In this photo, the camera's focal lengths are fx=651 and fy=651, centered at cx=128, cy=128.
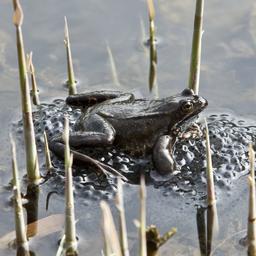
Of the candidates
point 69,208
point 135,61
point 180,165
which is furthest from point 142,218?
point 135,61

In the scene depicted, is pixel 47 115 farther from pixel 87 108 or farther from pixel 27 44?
pixel 27 44

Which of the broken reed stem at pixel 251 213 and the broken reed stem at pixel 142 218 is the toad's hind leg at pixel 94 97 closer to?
the broken reed stem at pixel 251 213

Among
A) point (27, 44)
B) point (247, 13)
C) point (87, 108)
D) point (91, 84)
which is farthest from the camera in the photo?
point (247, 13)

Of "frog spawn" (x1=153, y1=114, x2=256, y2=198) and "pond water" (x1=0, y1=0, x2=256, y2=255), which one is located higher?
"pond water" (x1=0, y1=0, x2=256, y2=255)

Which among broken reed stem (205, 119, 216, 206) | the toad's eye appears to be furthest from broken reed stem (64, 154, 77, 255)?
the toad's eye

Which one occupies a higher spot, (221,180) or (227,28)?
(227,28)

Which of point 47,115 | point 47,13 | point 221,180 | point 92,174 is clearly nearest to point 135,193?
point 92,174

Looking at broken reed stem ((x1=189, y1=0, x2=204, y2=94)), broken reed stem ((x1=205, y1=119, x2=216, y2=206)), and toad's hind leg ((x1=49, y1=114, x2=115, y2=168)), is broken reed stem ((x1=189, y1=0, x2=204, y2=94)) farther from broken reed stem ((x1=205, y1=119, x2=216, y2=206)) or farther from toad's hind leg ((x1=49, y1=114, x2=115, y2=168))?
broken reed stem ((x1=205, y1=119, x2=216, y2=206))
